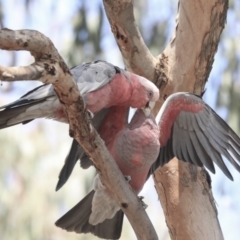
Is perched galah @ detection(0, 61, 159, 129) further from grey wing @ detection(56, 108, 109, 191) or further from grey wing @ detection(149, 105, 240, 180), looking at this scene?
grey wing @ detection(149, 105, 240, 180)

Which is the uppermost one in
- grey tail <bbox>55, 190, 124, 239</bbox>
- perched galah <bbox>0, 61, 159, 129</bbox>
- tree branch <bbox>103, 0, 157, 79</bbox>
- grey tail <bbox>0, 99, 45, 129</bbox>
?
tree branch <bbox>103, 0, 157, 79</bbox>

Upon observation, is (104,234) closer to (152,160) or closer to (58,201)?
(152,160)

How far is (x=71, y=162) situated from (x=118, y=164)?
19 centimetres

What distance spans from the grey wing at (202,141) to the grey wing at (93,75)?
0.39 meters

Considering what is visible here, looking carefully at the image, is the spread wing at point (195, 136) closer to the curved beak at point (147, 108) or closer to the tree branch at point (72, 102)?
the curved beak at point (147, 108)

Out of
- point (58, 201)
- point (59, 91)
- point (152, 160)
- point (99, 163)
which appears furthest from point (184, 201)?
point (58, 201)

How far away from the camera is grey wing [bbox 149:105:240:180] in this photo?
2291 mm

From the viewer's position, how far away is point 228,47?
4445 mm

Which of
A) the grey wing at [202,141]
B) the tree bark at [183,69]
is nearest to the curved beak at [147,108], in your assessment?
the grey wing at [202,141]

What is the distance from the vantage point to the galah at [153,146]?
2260 millimetres

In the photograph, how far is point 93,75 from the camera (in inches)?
84.5

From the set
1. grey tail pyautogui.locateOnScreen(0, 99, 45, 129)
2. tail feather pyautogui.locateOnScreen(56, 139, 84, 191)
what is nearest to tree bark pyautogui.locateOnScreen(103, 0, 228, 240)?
tail feather pyautogui.locateOnScreen(56, 139, 84, 191)

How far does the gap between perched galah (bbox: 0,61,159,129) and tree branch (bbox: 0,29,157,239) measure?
0.20 m

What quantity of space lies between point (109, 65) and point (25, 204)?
2454 mm
